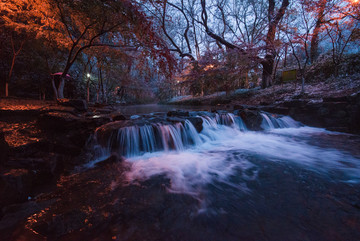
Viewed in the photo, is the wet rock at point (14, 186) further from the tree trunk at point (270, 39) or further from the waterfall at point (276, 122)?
the tree trunk at point (270, 39)

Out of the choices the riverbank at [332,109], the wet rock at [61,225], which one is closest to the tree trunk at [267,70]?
the riverbank at [332,109]

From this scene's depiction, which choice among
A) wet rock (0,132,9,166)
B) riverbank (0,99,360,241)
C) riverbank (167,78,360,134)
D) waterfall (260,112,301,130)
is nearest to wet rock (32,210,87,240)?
riverbank (0,99,360,241)

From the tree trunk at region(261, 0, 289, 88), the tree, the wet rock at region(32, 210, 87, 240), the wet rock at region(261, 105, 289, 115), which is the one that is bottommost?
the wet rock at region(32, 210, 87, 240)

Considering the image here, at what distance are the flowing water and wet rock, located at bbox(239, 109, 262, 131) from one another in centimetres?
218

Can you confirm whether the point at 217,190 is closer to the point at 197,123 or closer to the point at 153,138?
the point at 153,138

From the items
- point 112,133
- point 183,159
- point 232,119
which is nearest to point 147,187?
point 183,159

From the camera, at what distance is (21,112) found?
17.8ft

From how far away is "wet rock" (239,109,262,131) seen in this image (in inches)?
Answer: 316

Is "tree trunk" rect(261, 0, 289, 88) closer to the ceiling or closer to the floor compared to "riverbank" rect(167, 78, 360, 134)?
closer to the ceiling

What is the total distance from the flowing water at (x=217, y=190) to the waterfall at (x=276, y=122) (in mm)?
2413

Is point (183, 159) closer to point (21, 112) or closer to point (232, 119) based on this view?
point (232, 119)

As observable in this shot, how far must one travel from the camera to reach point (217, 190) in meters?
2.94

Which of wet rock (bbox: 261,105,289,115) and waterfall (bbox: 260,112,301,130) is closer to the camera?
waterfall (bbox: 260,112,301,130)

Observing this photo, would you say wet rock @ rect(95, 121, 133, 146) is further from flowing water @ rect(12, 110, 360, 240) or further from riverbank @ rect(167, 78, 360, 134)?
riverbank @ rect(167, 78, 360, 134)
